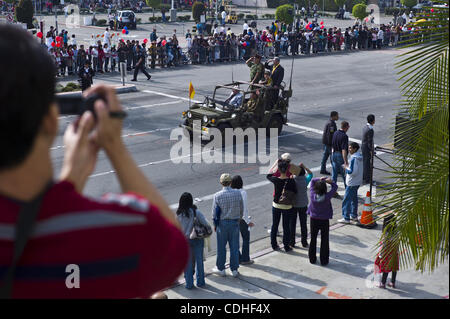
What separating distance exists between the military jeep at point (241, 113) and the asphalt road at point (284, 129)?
0.75m

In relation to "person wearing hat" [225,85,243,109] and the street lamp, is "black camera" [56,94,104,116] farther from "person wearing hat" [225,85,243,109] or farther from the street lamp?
the street lamp

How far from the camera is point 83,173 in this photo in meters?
1.76

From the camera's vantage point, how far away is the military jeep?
17.3m

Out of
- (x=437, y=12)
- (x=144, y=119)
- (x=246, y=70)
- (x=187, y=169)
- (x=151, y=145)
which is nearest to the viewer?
(x=437, y=12)

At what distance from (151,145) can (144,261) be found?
16.1 m

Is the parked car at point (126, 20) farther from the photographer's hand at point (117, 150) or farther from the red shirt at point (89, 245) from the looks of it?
the red shirt at point (89, 245)

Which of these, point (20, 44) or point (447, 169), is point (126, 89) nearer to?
point (447, 169)

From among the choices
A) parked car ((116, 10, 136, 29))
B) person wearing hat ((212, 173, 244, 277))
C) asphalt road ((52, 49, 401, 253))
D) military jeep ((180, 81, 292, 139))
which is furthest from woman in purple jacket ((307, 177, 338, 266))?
parked car ((116, 10, 136, 29))

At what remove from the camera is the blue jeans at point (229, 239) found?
31.6 ft

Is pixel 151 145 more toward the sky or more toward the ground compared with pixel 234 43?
more toward the ground

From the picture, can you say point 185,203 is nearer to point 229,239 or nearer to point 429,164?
point 229,239

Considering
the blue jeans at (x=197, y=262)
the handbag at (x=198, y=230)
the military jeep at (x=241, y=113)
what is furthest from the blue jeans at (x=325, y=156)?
the handbag at (x=198, y=230)

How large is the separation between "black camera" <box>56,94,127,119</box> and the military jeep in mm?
15408

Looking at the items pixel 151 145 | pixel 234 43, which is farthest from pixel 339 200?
pixel 234 43
